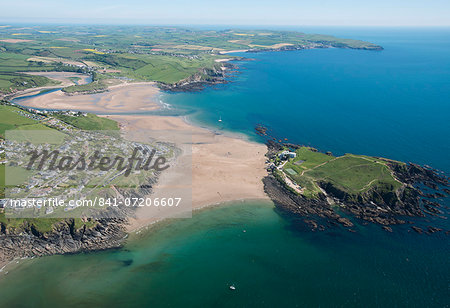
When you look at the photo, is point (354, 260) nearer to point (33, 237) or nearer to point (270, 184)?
point (270, 184)

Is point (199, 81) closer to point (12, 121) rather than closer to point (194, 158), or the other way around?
point (194, 158)

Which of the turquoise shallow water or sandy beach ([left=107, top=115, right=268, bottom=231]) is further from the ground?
sandy beach ([left=107, top=115, right=268, bottom=231])

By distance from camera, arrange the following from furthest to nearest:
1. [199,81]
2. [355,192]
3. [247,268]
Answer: [199,81] < [355,192] < [247,268]

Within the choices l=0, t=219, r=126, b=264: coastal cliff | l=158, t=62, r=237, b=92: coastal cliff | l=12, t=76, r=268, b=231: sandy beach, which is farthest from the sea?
l=158, t=62, r=237, b=92: coastal cliff

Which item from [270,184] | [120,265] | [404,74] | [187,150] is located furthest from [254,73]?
[120,265]

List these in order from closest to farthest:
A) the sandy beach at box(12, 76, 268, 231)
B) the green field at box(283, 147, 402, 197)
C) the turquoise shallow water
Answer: the turquoise shallow water, the green field at box(283, 147, 402, 197), the sandy beach at box(12, 76, 268, 231)

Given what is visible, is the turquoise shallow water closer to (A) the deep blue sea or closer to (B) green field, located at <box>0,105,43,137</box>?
(A) the deep blue sea

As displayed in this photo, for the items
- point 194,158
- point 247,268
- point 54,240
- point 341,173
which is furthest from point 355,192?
point 54,240
